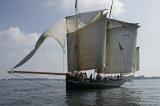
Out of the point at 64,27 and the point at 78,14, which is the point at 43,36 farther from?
the point at 78,14

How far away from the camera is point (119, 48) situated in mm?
68875

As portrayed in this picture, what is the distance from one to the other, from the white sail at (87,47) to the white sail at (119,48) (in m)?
9.18

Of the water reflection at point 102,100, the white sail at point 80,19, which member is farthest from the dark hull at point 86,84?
the white sail at point 80,19

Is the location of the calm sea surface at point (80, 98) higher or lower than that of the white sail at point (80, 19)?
lower

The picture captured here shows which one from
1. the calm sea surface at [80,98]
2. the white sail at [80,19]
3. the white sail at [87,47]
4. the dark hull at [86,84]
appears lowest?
the calm sea surface at [80,98]

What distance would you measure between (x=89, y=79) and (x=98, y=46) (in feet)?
20.6

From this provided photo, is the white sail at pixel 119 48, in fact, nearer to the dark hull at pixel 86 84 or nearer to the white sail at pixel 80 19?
the dark hull at pixel 86 84

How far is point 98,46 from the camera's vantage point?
58.7 metres

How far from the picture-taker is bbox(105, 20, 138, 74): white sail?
2687 inches

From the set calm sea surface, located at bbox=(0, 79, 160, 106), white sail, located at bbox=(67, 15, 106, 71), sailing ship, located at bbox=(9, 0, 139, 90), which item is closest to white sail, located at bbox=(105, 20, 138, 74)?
sailing ship, located at bbox=(9, 0, 139, 90)

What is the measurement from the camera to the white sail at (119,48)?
2687 inches

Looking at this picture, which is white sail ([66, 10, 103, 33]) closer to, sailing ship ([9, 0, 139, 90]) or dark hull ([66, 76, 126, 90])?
sailing ship ([9, 0, 139, 90])

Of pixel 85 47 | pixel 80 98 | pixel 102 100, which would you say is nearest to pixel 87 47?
pixel 85 47

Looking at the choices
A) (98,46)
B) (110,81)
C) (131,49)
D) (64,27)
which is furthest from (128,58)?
(64,27)
